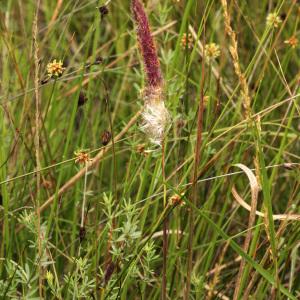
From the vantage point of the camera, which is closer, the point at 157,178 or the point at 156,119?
the point at 156,119

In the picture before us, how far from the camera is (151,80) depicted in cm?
115

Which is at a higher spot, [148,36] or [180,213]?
[148,36]

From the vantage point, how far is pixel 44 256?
5.10 feet

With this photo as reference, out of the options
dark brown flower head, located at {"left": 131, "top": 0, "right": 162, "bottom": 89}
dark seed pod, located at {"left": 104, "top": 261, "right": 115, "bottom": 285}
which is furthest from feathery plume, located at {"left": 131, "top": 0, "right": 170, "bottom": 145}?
dark seed pod, located at {"left": 104, "top": 261, "right": 115, "bottom": 285}

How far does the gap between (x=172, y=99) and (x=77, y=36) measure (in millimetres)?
1449

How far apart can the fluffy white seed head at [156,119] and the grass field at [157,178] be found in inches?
0.4

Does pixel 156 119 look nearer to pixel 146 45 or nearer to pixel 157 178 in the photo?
pixel 146 45

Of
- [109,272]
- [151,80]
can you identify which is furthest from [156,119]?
[109,272]

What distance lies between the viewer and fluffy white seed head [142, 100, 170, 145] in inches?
47.5

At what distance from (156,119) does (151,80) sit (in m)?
0.10

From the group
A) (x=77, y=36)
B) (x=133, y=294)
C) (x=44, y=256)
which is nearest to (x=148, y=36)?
(x=44, y=256)

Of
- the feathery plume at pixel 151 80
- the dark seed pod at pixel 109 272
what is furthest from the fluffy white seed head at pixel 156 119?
the dark seed pod at pixel 109 272

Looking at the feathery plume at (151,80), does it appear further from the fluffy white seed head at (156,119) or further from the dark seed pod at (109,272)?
the dark seed pod at (109,272)

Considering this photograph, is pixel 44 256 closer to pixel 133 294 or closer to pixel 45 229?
pixel 45 229
